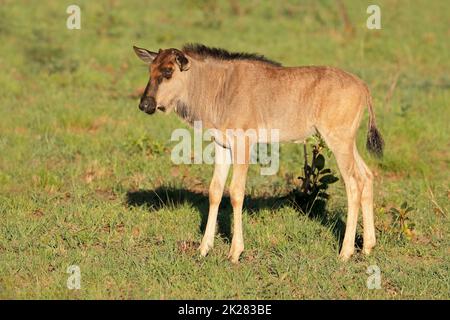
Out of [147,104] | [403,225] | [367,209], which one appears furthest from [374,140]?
[147,104]

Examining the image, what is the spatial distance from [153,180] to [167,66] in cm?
295

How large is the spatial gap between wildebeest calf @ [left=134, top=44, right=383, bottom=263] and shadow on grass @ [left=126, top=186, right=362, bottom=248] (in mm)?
698

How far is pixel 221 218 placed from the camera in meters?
9.54

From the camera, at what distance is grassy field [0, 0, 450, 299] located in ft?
25.2

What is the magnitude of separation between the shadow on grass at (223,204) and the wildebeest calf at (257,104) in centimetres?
70

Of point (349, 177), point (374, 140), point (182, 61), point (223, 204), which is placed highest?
point (182, 61)

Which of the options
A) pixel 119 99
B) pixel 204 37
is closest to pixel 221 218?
pixel 119 99

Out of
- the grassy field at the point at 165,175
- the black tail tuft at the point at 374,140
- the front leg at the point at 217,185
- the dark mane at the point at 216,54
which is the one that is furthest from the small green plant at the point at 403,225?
the dark mane at the point at 216,54

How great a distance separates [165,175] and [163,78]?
3.01m

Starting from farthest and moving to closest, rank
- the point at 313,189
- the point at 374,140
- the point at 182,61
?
1. the point at 313,189
2. the point at 374,140
3. the point at 182,61

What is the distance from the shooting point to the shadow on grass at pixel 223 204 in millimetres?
9250

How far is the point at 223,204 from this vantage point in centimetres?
1012

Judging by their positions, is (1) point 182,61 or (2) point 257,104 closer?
(1) point 182,61

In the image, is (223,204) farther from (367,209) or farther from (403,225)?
(403,225)
